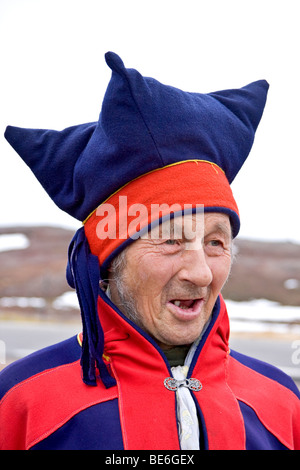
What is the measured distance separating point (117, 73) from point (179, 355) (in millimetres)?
942

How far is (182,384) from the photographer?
1713mm

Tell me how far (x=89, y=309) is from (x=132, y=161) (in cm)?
49

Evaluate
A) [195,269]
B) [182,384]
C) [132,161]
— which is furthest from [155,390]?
[132,161]

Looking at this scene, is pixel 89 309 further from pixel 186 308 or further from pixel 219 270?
pixel 219 270

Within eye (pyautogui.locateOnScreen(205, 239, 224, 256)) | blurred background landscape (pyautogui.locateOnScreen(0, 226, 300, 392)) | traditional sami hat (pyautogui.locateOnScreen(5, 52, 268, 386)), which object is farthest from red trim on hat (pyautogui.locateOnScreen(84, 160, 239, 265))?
blurred background landscape (pyautogui.locateOnScreen(0, 226, 300, 392))

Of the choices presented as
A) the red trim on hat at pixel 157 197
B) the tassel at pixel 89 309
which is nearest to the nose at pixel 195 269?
the red trim on hat at pixel 157 197

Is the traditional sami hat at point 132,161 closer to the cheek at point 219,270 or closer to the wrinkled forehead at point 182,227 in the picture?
the wrinkled forehead at point 182,227

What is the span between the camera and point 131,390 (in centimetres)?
167

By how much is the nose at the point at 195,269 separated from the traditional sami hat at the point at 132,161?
0.16 m

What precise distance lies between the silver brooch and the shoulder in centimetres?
34

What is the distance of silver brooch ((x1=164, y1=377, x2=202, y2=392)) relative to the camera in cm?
169

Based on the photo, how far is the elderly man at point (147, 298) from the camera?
5.36 ft

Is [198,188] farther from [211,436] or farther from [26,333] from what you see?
[26,333]
